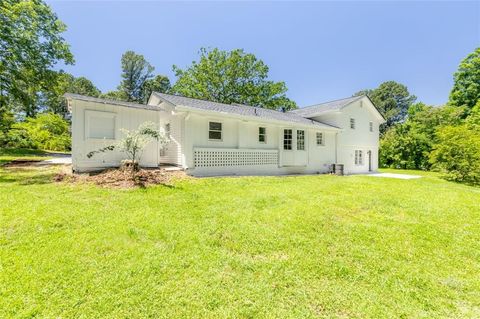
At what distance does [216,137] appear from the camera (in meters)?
12.2

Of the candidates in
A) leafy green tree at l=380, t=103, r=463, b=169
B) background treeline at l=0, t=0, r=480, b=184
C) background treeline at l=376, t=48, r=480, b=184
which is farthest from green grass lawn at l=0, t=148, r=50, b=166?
leafy green tree at l=380, t=103, r=463, b=169

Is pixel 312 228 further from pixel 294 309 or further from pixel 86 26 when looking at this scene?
pixel 86 26

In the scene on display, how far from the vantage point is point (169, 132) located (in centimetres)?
1284

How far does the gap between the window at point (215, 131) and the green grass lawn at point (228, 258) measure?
576 centimetres

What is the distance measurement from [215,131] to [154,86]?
1355 inches

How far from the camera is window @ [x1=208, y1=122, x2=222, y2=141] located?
470 inches

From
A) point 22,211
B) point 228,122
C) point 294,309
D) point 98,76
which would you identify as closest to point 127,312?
point 294,309

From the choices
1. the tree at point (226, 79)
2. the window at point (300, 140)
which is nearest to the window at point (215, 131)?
the window at point (300, 140)

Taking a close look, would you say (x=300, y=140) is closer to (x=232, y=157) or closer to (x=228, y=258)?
(x=232, y=157)

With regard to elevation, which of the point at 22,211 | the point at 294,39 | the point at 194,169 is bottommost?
the point at 22,211

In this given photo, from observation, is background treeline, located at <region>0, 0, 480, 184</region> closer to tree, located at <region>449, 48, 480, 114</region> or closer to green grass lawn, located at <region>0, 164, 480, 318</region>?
tree, located at <region>449, 48, 480, 114</region>

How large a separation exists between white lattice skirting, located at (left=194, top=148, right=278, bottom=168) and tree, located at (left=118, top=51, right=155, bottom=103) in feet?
115

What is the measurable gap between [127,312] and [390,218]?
6.21 m

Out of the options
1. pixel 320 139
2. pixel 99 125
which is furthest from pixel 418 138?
pixel 99 125
